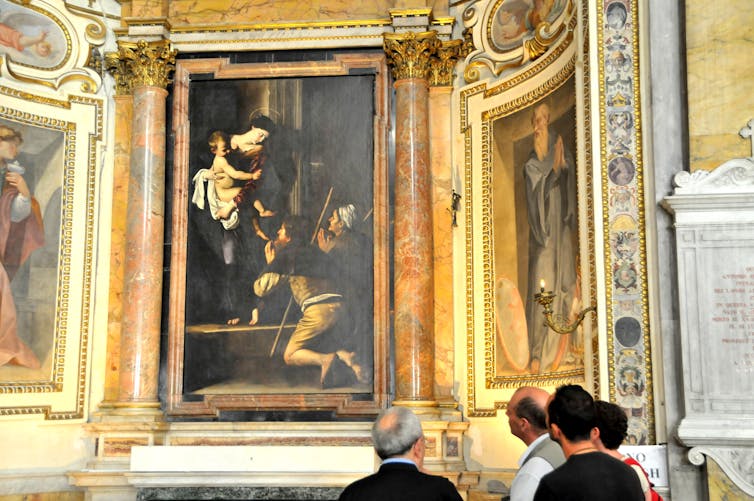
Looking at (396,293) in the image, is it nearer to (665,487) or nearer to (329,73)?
(329,73)

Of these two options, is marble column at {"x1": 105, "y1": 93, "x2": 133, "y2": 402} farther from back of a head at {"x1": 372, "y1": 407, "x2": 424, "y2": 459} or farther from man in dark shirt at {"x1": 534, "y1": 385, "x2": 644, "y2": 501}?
man in dark shirt at {"x1": 534, "y1": 385, "x2": 644, "y2": 501}

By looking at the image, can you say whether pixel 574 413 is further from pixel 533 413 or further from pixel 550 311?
pixel 550 311

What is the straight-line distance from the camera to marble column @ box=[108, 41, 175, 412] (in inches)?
449

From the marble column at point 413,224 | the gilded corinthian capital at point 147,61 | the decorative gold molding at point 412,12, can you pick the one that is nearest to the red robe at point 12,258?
the gilded corinthian capital at point 147,61

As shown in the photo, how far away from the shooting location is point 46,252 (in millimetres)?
11609

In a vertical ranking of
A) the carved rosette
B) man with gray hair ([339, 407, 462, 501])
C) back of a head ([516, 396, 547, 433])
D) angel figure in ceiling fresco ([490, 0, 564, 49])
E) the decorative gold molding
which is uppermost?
the decorative gold molding

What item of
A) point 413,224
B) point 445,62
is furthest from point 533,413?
point 445,62

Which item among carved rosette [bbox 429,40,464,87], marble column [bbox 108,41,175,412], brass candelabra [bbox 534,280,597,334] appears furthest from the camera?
carved rosette [bbox 429,40,464,87]

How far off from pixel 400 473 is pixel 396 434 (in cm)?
17

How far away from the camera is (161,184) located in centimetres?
1188

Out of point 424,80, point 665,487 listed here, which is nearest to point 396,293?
point 424,80

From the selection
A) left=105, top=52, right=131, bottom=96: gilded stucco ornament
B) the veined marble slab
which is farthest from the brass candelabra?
left=105, top=52, right=131, bottom=96: gilded stucco ornament

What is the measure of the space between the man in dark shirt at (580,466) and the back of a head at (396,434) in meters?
0.59

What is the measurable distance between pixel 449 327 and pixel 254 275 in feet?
7.80
